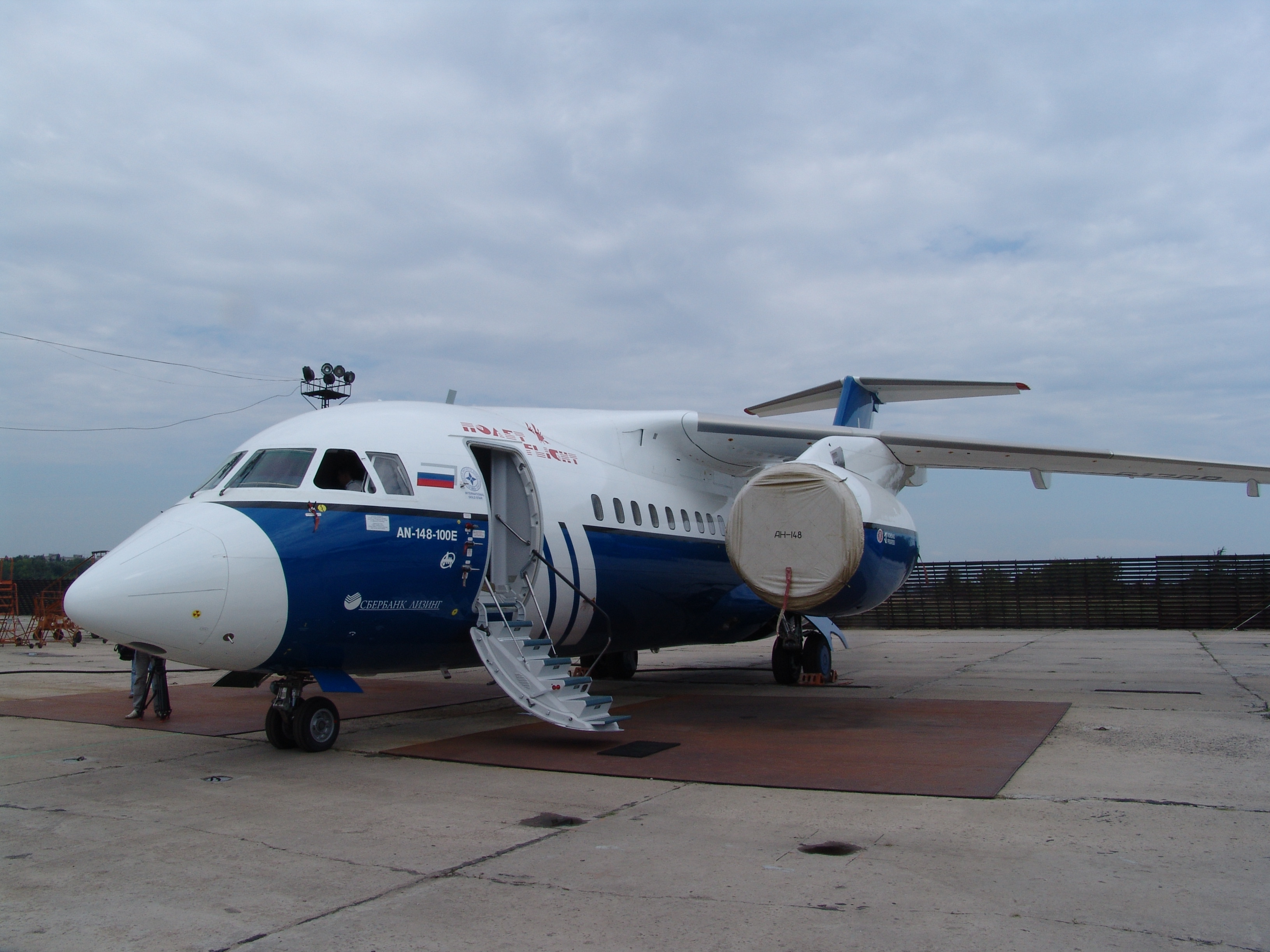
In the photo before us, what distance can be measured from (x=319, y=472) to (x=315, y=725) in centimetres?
238

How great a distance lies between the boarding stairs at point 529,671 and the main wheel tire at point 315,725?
143cm

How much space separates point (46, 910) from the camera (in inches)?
162

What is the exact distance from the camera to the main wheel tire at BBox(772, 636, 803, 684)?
1402cm

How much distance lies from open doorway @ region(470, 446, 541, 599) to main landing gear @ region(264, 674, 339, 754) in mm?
1929

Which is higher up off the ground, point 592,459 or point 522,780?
point 592,459

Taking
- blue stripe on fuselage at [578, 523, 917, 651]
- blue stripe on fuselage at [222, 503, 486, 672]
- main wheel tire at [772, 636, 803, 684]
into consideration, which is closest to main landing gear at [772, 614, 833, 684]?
main wheel tire at [772, 636, 803, 684]

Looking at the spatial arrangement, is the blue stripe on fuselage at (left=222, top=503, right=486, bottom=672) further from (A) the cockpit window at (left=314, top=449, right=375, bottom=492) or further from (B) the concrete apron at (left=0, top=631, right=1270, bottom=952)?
(B) the concrete apron at (left=0, top=631, right=1270, bottom=952)

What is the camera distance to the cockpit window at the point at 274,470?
24.1 feet

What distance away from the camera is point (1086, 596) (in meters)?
27.5

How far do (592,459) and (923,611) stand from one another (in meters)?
22.3

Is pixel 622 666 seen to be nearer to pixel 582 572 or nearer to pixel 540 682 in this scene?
pixel 582 572

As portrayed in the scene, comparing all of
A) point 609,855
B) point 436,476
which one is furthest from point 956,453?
point 609,855

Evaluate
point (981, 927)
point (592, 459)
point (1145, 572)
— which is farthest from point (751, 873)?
point (1145, 572)

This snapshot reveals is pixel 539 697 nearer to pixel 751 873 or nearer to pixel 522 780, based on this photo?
pixel 522 780
